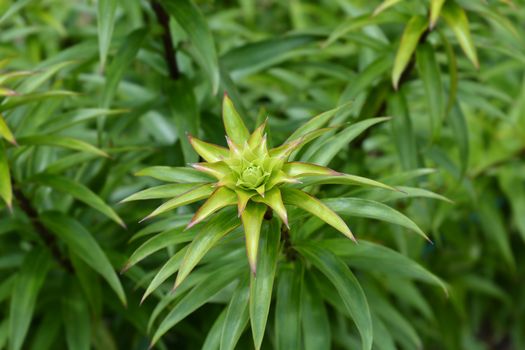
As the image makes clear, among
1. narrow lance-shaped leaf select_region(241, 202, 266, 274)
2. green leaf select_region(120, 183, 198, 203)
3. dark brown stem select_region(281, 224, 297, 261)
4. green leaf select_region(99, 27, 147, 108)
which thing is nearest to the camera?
narrow lance-shaped leaf select_region(241, 202, 266, 274)

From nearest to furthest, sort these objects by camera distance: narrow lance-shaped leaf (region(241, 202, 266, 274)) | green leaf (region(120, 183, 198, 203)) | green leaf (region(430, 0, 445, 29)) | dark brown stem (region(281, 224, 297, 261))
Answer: narrow lance-shaped leaf (region(241, 202, 266, 274)), green leaf (region(120, 183, 198, 203)), dark brown stem (region(281, 224, 297, 261)), green leaf (region(430, 0, 445, 29))

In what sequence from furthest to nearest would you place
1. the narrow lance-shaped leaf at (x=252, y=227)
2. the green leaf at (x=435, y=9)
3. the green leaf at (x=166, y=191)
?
the green leaf at (x=435, y=9) < the green leaf at (x=166, y=191) < the narrow lance-shaped leaf at (x=252, y=227)

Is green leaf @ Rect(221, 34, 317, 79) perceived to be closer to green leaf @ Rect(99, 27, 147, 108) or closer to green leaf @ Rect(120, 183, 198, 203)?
green leaf @ Rect(99, 27, 147, 108)

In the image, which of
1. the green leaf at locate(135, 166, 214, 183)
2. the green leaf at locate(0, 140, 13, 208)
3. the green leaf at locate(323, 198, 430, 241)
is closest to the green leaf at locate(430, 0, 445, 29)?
the green leaf at locate(323, 198, 430, 241)

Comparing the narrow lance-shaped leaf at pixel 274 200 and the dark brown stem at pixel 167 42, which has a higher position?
the dark brown stem at pixel 167 42

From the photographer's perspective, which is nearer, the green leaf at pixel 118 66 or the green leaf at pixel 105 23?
the green leaf at pixel 105 23

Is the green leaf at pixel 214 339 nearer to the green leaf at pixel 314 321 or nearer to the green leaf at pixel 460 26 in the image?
the green leaf at pixel 314 321

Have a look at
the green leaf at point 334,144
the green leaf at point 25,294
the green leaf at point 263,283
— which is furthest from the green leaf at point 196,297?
the green leaf at point 25,294

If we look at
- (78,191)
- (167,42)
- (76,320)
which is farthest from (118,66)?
(76,320)

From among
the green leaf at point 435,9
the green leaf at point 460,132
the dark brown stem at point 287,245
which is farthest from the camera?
the green leaf at point 460,132
